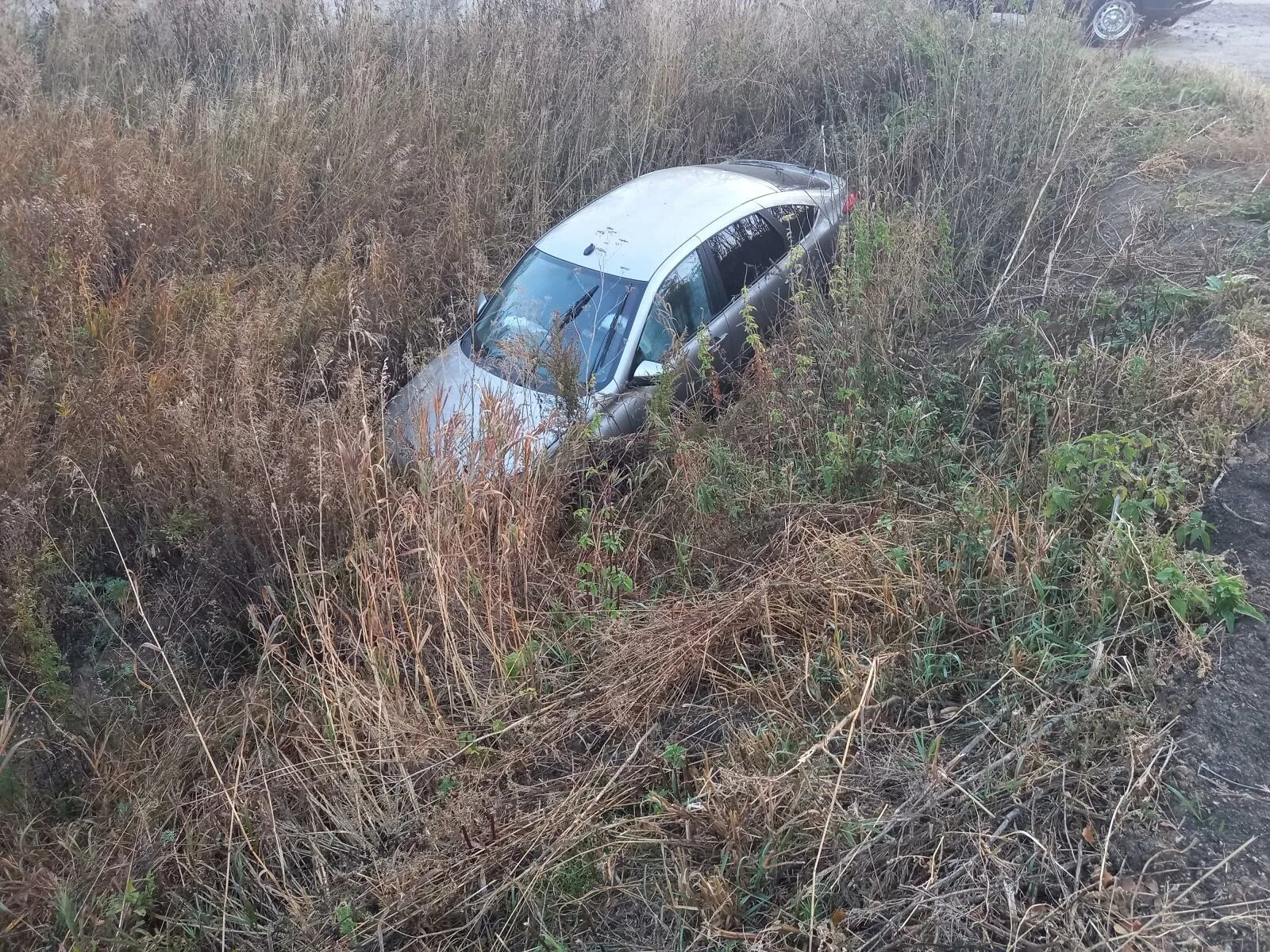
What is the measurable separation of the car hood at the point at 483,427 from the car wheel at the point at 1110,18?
33.0 ft

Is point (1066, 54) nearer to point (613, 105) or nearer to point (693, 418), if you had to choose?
point (613, 105)

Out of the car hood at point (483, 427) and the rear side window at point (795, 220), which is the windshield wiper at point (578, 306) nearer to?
the car hood at point (483, 427)

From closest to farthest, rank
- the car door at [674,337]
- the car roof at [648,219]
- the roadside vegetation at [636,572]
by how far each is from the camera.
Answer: the roadside vegetation at [636,572]
the car door at [674,337]
the car roof at [648,219]

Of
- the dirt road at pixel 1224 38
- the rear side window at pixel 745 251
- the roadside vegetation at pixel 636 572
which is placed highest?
the dirt road at pixel 1224 38

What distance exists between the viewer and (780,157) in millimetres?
8023

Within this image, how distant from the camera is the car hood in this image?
392 centimetres

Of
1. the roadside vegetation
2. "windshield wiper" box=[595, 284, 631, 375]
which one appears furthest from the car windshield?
the roadside vegetation

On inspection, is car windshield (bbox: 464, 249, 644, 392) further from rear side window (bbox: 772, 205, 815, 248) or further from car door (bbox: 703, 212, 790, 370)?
rear side window (bbox: 772, 205, 815, 248)

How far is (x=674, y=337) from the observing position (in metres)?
4.78

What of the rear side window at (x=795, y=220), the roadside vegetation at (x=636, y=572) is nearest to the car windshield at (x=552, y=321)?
the roadside vegetation at (x=636, y=572)

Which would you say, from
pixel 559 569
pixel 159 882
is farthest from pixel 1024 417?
pixel 159 882

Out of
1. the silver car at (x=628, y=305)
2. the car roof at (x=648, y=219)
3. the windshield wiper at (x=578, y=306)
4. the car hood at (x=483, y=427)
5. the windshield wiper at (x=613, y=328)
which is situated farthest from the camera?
the car roof at (x=648, y=219)

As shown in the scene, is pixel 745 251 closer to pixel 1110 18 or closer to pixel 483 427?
pixel 483 427

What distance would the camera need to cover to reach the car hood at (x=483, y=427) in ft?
12.9
